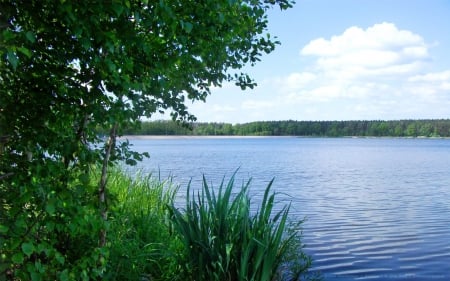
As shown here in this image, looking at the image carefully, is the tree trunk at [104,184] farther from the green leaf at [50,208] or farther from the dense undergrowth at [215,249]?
the green leaf at [50,208]

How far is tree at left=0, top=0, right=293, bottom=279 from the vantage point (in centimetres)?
272

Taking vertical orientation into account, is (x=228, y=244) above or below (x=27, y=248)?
below

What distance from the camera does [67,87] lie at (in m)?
3.17

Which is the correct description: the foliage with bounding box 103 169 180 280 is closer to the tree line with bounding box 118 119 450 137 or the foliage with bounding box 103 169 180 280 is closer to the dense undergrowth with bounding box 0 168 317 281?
the dense undergrowth with bounding box 0 168 317 281

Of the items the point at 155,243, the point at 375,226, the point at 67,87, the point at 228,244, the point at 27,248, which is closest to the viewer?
the point at 27,248

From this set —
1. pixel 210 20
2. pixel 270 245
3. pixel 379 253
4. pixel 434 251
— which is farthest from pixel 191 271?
pixel 434 251

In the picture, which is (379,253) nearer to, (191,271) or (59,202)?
(191,271)

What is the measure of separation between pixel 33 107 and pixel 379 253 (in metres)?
8.28

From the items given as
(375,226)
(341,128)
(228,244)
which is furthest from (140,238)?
(341,128)

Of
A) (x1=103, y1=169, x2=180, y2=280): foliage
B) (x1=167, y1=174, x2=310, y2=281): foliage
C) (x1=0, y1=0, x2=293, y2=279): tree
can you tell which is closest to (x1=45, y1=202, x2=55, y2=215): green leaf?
(x1=0, y1=0, x2=293, y2=279): tree

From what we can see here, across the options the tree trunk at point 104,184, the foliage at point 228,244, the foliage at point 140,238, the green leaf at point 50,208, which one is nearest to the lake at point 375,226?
the foliage at point 140,238

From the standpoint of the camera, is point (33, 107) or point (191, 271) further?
point (191, 271)

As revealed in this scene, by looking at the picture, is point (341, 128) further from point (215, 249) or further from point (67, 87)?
point (67, 87)

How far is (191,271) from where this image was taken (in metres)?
5.05
